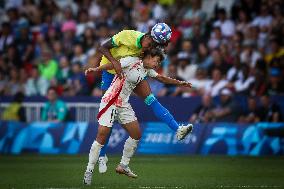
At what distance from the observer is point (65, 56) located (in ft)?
92.3

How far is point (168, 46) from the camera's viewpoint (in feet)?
79.2

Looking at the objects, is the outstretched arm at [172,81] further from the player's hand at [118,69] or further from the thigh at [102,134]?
the thigh at [102,134]

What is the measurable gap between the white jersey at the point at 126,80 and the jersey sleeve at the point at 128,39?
27cm

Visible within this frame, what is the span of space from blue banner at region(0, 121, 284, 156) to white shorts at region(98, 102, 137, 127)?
8268mm

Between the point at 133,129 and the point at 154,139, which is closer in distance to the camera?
the point at 133,129

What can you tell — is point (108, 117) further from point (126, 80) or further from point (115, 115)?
point (126, 80)

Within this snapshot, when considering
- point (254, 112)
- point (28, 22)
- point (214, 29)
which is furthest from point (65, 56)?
point (254, 112)

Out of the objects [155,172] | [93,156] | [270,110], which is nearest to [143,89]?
[93,156]

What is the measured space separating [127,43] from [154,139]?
344 inches

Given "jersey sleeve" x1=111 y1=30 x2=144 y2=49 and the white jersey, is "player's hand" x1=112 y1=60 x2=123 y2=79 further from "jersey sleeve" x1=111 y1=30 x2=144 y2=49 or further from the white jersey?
"jersey sleeve" x1=111 y1=30 x2=144 y2=49

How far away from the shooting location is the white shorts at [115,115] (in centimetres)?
1373

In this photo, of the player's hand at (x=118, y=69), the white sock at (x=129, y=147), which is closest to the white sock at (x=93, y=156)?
the white sock at (x=129, y=147)

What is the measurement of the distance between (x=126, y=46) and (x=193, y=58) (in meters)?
11.8

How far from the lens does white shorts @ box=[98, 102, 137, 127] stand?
13.7 m
